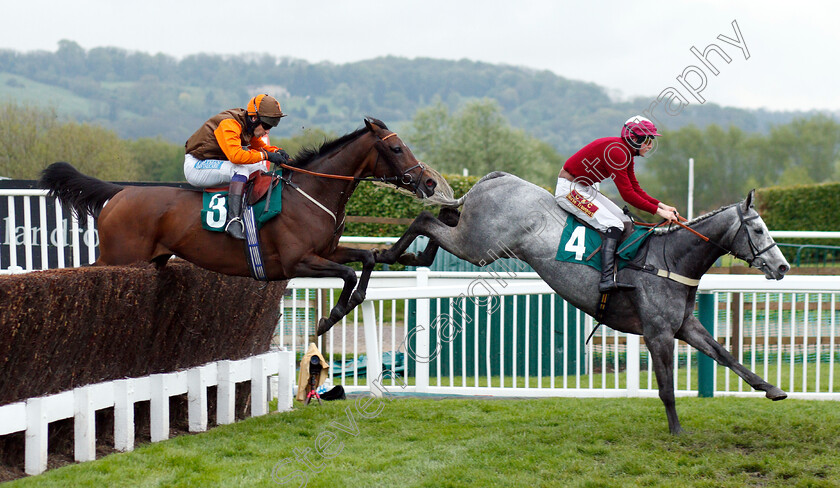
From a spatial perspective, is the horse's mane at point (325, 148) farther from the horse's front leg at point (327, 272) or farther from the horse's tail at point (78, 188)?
the horse's tail at point (78, 188)

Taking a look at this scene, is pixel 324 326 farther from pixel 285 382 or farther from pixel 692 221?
pixel 692 221

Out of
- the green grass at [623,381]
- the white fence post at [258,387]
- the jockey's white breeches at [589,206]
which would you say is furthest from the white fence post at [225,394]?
the jockey's white breeches at [589,206]

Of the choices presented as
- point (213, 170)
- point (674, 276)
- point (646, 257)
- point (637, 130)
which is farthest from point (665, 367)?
point (213, 170)

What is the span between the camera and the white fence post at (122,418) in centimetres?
479

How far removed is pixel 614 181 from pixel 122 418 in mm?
3362

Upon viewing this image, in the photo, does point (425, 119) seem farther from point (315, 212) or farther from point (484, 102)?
point (315, 212)

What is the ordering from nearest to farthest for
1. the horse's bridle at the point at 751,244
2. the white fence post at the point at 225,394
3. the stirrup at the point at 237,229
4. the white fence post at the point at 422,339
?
the horse's bridle at the point at 751,244, the stirrup at the point at 237,229, the white fence post at the point at 225,394, the white fence post at the point at 422,339

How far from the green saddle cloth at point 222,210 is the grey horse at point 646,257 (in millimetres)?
747

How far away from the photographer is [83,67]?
95.5 m

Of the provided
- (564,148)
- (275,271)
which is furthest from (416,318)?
(564,148)

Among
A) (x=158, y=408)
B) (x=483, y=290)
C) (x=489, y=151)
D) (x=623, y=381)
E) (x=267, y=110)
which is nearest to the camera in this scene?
(x=158, y=408)

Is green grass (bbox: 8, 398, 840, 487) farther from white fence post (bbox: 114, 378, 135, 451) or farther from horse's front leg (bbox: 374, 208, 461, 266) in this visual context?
horse's front leg (bbox: 374, 208, 461, 266)

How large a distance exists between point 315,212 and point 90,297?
1.46 metres

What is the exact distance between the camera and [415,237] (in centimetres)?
555
